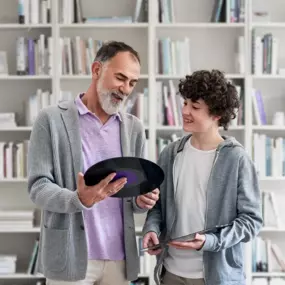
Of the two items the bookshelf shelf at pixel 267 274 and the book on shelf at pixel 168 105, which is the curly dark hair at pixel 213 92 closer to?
the book on shelf at pixel 168 105

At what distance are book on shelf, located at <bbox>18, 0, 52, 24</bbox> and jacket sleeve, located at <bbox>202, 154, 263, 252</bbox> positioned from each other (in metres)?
2.34

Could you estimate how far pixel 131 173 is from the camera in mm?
1747

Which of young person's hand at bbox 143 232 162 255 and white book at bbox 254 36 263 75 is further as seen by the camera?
white book at bbox 254 36 263 75

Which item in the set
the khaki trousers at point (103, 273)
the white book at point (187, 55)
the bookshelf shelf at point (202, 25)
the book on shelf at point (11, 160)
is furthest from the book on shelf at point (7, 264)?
the khaki trousers at point (103, 273)

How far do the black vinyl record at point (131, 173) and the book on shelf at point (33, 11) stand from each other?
231 centimetres

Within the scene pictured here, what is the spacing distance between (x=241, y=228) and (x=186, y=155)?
1.07 ft

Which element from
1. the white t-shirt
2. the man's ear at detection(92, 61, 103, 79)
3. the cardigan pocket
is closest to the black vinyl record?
the white t-shirt

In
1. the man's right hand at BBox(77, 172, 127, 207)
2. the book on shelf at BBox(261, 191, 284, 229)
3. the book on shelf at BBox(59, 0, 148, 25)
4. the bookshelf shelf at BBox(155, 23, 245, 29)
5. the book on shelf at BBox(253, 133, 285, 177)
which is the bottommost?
the book on shelf at BBox(261, 191, 284, 229)

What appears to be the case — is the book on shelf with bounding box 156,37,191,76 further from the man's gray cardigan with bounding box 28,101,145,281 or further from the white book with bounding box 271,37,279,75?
the man's gray cardigan with bounding box 28,101,145,281

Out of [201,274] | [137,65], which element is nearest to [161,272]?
[201,274]

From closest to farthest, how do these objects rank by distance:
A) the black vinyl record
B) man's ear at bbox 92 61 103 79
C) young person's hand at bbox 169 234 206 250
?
the black vinyl record, young person's hand at bbox 169 234 206 250, man's ear at bbox 92 61 103 79

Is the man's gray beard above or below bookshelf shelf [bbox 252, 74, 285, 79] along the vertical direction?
below

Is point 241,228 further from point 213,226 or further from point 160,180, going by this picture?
point 160,180

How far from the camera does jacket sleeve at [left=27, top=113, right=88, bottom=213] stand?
1767mm
